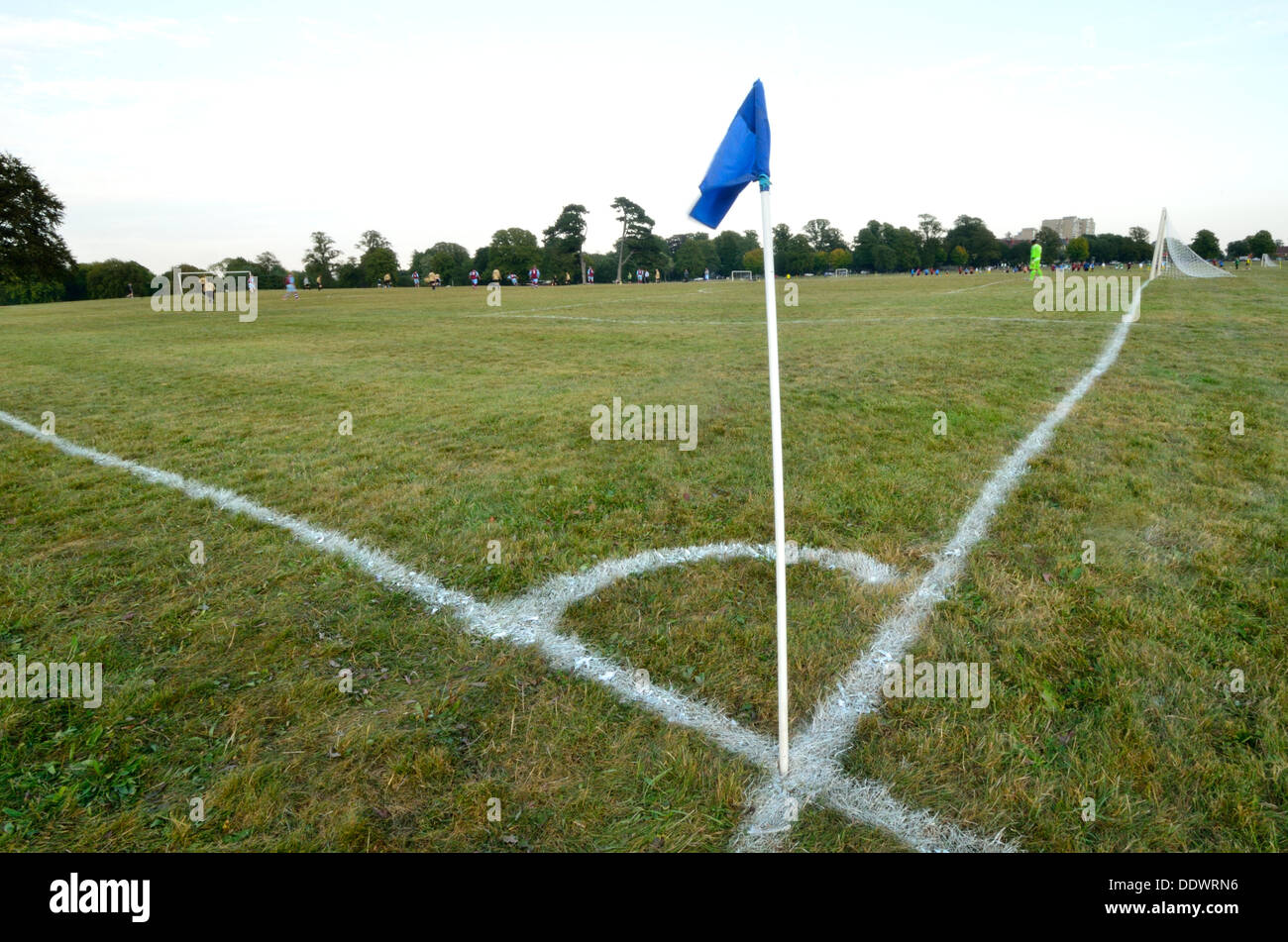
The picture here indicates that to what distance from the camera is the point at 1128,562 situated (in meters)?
4.18

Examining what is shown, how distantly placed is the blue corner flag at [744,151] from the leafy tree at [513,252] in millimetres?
104961

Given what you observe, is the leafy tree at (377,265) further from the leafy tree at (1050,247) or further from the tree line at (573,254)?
the leafy tree at (1050,247)

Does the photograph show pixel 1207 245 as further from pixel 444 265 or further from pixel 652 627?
pixel 652 627

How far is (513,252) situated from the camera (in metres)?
104

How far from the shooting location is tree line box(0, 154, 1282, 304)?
152 ft

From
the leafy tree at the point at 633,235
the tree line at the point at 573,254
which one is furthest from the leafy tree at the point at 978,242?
the leafy tree at the point at 633,235

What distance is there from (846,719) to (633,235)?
109347 millimetres

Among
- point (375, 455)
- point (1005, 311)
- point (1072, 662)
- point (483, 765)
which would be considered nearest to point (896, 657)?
point (1072, 662)

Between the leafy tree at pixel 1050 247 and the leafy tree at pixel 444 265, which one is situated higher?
the leafy tree at pixel 1050 247

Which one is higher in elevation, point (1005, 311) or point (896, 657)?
point (1005, 311)

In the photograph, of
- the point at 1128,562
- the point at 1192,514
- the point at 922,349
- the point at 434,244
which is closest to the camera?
the point at 1128,562

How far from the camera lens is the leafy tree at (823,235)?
6521 inches
